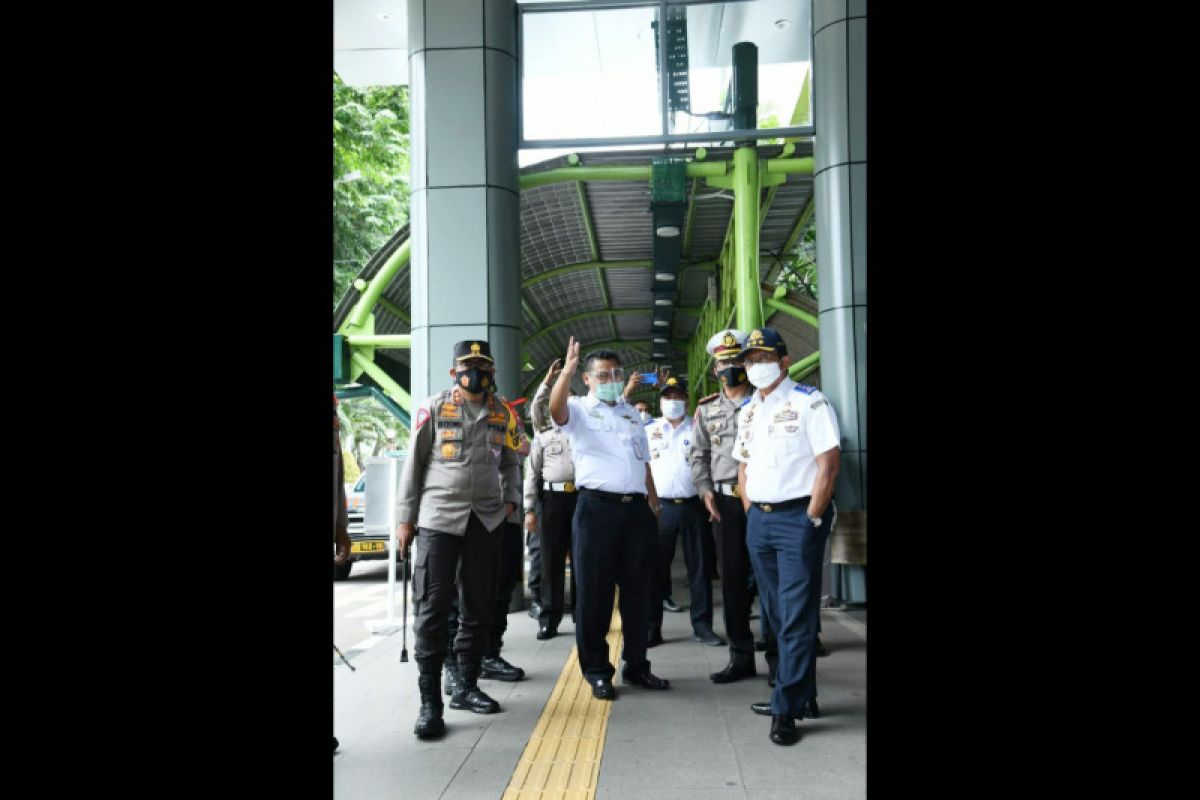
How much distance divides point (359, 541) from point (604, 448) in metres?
7.32

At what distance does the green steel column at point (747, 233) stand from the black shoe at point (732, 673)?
6.41m

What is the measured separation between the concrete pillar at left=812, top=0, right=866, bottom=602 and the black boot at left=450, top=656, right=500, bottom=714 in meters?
4.53

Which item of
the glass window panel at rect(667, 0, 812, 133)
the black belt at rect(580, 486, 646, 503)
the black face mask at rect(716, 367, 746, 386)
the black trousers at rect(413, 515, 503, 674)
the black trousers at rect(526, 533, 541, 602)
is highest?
the glass window panel at rect(667, 0, 812, 133)

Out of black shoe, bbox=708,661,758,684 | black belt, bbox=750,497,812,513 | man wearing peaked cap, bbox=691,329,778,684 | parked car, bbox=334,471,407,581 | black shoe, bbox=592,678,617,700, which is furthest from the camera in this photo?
parked car, bbox=334,471,407,581

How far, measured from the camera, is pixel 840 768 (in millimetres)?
3994

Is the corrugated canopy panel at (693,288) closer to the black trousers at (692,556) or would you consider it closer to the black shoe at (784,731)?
the black trousers at (692,556)

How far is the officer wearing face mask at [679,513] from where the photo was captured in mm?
7375

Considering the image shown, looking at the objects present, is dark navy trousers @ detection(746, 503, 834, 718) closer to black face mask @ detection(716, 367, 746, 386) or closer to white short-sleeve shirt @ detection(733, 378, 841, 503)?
white short-sleeve shirt @ detection(733, 378, 841, 503)

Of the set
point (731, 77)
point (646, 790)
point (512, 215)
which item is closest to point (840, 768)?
point (646, 790)

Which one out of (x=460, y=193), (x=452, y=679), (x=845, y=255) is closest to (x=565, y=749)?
(x=452, y=679)

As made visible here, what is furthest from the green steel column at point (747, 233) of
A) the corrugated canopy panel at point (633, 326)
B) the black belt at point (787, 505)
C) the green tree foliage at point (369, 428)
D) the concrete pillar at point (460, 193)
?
the green tree foliage at point (369, 428)

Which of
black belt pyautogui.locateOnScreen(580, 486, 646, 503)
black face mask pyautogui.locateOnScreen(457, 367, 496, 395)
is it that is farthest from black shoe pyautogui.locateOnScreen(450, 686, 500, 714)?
black face mask pyautogui.locateOnScreen(457, 367, 496, 395)

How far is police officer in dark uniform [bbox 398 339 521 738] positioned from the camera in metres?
4.75
